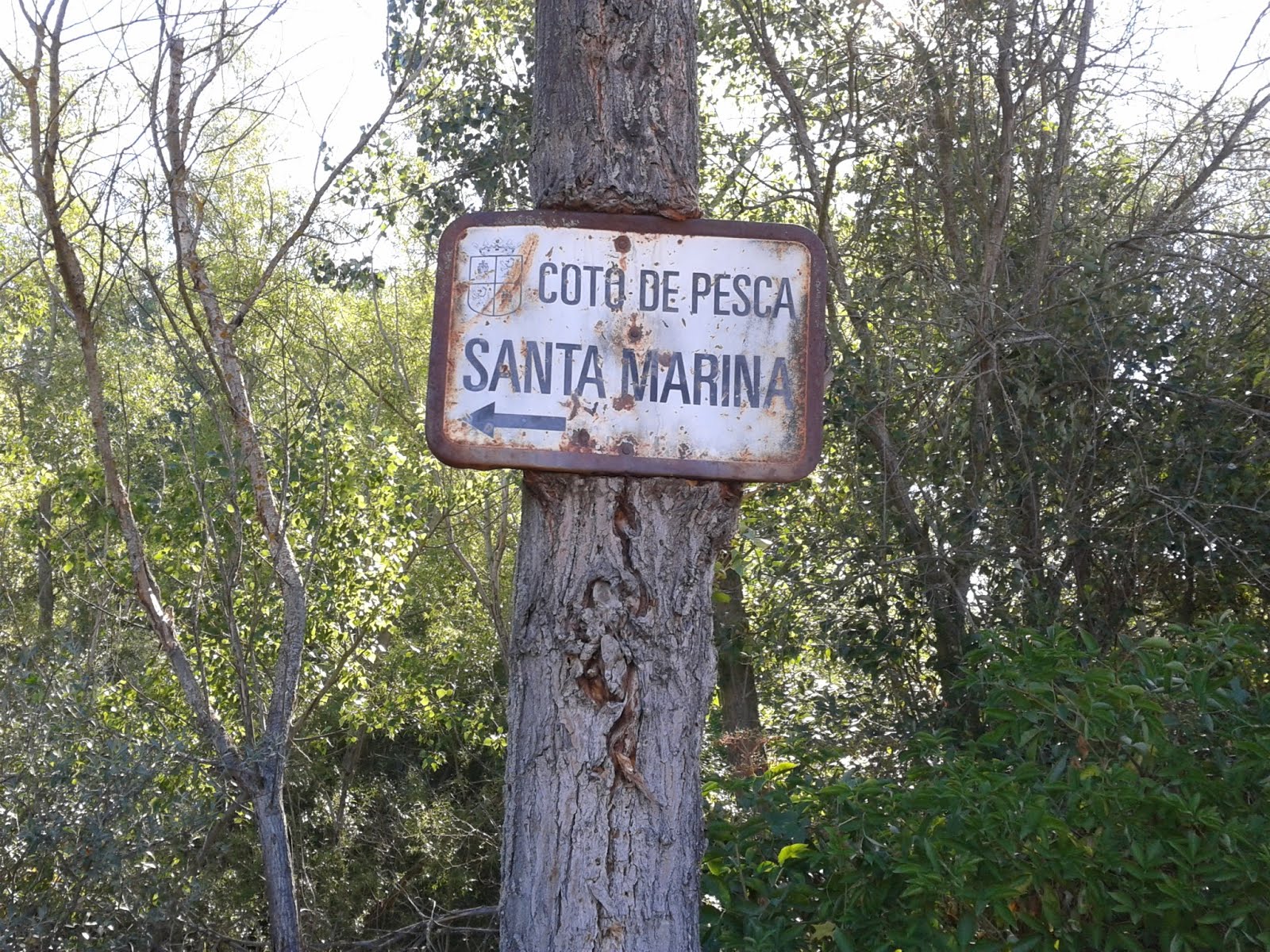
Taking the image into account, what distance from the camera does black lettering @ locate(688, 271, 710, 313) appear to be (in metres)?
1.71

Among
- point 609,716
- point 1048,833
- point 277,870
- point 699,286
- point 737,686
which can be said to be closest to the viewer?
point 609,716

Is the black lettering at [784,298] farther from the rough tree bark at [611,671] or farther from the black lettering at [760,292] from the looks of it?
the rough tree bark at [611,671]

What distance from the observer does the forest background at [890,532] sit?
2551 millimetres

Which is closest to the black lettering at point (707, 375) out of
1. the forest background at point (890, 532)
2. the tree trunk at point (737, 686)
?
the forest background at point (890, 532)

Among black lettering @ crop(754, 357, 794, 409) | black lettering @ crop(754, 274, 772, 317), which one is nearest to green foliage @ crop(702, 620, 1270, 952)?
black lettering @ crop(754, 357, 794, 409)

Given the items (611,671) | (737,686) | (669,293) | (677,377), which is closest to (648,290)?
(669,293)

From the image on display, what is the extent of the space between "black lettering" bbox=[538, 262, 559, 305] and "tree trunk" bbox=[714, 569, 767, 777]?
304cm

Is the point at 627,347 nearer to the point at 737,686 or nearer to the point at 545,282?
the point at 545,282

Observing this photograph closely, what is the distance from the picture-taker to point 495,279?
170 cm

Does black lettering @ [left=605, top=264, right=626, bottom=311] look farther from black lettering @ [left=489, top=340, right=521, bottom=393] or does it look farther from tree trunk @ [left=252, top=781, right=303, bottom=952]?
tree trunk @ [left=252, top=781, right=303, bottom=952]

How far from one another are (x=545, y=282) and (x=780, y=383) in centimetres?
37

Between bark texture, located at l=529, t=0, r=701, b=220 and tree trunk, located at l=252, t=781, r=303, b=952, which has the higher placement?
bark texture, located at l=529, t=0, r=701, b=220

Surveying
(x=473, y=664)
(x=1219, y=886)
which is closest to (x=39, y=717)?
(x=1219, y=886)

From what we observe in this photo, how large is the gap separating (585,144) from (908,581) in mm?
3850
